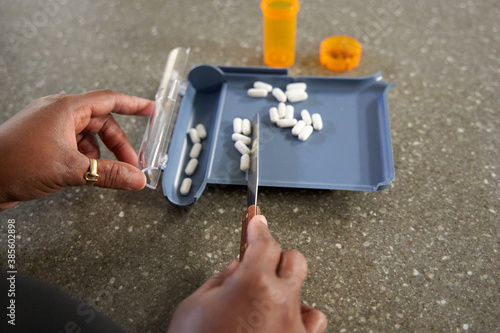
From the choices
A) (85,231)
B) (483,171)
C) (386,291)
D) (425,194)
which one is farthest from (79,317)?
(483,171)

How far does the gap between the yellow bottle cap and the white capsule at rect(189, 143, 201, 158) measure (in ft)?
1.75

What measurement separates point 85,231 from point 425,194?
0.81 meters

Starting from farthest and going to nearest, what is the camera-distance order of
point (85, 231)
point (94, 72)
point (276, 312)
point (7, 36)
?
point (7, 36) → point (94, 72) → point (85, 231) → point (276, 312)

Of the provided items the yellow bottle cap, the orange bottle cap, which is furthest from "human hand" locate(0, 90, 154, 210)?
the yellow bottle cap

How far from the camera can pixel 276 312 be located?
23.5 inches

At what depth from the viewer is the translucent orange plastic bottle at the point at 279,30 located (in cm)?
116

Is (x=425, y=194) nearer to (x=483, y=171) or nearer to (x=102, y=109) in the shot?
(x=483, y=171)

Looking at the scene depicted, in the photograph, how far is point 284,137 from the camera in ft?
3.40

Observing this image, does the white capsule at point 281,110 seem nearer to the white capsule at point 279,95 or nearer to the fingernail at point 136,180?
the white capsule at point 279,95

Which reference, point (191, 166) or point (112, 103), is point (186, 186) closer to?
point (191, 166)

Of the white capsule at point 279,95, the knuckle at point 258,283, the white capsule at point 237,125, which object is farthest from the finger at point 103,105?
the knuckle at point 258,283

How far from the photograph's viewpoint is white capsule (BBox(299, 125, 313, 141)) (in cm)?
101

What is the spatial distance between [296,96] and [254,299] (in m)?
0.65

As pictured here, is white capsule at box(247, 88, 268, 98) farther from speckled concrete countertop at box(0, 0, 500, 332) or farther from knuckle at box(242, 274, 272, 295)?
knuckle at box(242, 274, 272, 295)
